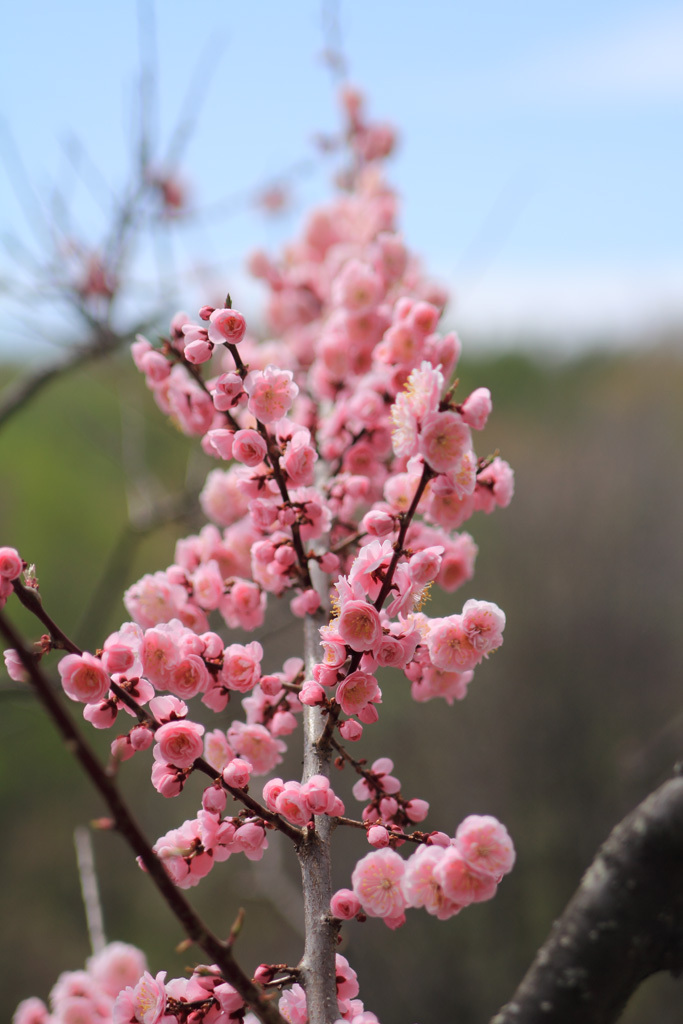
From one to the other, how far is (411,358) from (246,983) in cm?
84

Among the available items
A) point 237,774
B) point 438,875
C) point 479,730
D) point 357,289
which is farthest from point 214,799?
point 479,730

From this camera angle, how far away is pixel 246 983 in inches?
22.1

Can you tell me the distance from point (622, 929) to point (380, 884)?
23cm

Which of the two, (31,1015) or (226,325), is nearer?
(226,325)

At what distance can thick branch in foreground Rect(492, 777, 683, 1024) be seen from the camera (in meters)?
0.55

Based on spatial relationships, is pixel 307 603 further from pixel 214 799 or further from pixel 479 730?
pixel 479 730

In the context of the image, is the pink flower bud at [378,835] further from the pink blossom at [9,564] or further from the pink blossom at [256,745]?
the pink blossom at [9,564]

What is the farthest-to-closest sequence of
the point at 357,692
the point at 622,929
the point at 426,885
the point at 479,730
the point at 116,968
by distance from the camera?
the point at 479,730, the point at 116,968, the point at 357,692, the point at 426,885, the point at 622,929

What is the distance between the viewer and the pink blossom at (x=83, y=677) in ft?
2.29

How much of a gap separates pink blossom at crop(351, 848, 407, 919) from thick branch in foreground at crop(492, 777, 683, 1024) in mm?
151

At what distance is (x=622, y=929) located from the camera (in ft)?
1.81

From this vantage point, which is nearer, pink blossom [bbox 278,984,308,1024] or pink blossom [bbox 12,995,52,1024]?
pink blossom [bbox 278,984,308,1024]

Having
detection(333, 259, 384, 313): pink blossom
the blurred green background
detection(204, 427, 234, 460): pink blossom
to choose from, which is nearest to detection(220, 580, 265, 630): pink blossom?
detection(204, 427, 234, 460): pink blossom

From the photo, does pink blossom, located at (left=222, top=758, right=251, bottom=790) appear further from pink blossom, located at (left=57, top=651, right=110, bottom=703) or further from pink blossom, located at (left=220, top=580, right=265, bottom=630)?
pink blossom, located at (left=220, top=580, right=265, bottom=630)
